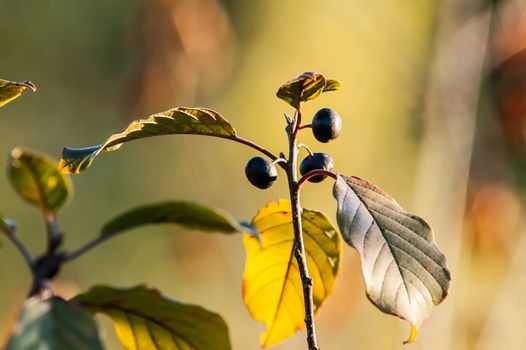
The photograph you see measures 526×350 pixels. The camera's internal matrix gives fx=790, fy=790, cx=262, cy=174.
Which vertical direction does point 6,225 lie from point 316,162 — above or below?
below

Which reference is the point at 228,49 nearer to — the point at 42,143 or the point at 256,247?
Answer: the point at 42,143

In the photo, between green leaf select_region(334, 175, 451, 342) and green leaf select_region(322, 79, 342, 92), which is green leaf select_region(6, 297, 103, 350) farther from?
green leaf select_region(322, 79, 342, 92)

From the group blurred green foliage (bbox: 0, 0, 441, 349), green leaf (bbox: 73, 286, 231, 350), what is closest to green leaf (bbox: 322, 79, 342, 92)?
green leaf (bbox: 73, 286, 231, 350)

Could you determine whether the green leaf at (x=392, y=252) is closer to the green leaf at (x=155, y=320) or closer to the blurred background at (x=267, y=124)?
the green leaf at (x=155, y=320)

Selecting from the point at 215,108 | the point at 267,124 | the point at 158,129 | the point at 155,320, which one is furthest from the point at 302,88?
the point at 267,124

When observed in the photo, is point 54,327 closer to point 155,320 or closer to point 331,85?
point 155,320

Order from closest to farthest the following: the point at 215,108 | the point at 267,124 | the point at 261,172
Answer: the point at 261,172 < the point at 215,108 < the point at 267,124

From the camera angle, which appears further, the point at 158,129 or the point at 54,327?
the point at 158,129

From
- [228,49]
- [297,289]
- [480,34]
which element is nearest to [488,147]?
[480,34]
